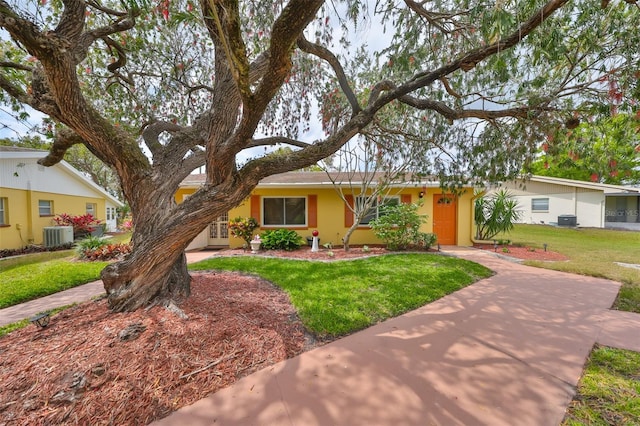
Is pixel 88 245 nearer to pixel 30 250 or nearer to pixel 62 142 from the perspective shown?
pixel 30 250

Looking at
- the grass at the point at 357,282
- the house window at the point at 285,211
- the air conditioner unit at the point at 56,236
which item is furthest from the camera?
the air conditioner unit at the point at 56,236

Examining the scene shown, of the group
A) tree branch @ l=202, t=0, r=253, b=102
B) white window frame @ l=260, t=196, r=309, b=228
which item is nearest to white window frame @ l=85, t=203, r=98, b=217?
white window frame @ l=260, t=196, r=309, b=228

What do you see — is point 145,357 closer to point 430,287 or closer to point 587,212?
point 430,287

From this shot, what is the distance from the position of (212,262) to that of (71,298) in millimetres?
3103

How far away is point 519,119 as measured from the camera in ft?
15.4

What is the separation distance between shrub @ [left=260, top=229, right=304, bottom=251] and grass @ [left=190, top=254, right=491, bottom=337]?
1.71 metres

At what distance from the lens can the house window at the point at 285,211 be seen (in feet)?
35.6

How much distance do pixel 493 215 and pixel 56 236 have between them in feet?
65.5

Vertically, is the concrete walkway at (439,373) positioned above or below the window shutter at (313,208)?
below

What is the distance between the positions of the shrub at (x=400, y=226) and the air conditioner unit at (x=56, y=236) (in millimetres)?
14178

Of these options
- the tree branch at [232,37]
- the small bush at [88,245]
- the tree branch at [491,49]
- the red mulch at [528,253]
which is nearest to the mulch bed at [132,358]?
the tree branch at [232,37]

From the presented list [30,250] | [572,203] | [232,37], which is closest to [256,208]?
[232,37]

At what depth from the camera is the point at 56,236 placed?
11.5 m

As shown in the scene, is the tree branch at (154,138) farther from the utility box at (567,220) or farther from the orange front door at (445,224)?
the utility box at (567,220)
